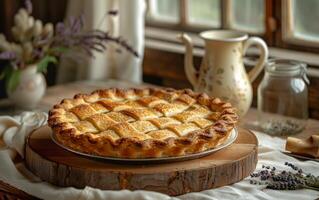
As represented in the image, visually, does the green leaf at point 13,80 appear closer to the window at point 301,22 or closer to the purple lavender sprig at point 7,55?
the purple lavender sprig at point 7,55

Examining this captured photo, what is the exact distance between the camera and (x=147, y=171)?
1.29 metres

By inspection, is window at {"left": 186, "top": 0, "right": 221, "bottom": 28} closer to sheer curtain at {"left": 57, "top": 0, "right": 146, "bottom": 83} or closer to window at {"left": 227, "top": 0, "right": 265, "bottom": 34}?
window at {"left": 227, "top": 0, "right": 265, "bottom": 34}

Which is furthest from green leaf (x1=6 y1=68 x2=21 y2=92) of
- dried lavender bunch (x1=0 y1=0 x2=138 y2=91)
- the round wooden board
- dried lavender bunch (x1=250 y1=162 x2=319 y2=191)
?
dried lavender bunch (x1=250 y1=162 x2=319 y2=191)

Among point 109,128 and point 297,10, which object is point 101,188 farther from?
point 297,10

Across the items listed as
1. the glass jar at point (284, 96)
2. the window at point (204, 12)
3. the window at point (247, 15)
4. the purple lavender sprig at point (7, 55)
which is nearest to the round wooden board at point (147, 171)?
the glass jar at point (284, 96)

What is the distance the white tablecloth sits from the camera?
1257 mm

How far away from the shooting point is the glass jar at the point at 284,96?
174cm

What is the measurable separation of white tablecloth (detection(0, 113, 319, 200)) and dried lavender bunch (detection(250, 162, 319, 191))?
1cm

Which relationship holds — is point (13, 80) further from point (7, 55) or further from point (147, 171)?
point (147, 171)

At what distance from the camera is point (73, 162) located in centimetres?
133

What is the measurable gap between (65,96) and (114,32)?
0.33 meters

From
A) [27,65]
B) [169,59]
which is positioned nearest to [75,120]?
[27,65]

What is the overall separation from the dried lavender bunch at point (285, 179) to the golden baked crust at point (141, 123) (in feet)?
0.33

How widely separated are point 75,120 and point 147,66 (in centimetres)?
103
